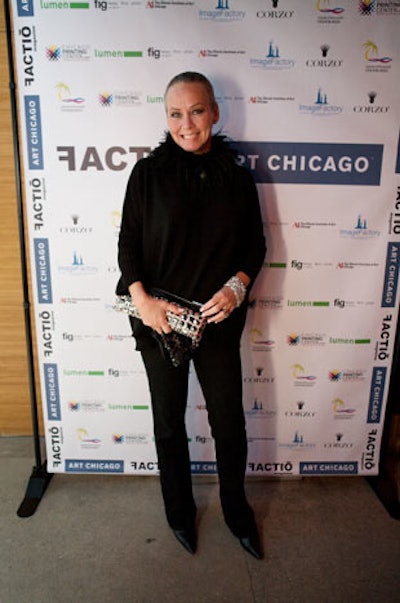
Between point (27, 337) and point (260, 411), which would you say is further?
point (260, 411)

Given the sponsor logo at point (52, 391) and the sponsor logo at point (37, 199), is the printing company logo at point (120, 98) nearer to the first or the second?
the sponsor logo at point (37, 199)

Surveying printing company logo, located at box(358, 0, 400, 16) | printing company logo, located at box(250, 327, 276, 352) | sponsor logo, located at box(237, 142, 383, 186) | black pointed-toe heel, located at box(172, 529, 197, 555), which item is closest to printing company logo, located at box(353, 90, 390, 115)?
sponsor logo, located at box(237, 142, 383, 186)

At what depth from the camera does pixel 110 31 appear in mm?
1727

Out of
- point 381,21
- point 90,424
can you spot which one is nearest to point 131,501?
point 90,424

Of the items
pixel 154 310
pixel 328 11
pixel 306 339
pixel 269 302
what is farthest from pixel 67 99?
pixel 306 339

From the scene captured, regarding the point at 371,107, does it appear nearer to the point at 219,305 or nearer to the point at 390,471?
the point at 219,305

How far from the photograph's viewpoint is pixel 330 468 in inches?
85.4

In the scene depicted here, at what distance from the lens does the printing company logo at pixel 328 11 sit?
1706 millimetres

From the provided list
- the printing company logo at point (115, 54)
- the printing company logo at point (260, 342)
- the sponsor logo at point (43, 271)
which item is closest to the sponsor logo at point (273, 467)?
the printing company logo at point (260, 342)

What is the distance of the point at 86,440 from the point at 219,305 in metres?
1.12

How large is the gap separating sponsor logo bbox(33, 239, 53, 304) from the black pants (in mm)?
617

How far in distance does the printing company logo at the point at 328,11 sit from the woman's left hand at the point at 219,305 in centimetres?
115

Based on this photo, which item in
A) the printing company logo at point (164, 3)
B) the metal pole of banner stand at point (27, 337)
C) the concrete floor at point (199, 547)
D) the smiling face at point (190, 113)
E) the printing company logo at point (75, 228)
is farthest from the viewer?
the printing company logo at point (75, 228)

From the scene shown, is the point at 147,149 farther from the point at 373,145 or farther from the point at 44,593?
the point at 44,593
